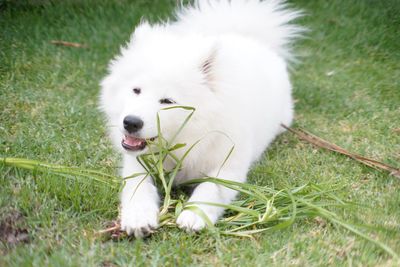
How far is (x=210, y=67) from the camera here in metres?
2.78

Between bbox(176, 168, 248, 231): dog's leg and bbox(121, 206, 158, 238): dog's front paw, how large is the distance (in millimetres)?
128

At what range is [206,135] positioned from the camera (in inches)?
110

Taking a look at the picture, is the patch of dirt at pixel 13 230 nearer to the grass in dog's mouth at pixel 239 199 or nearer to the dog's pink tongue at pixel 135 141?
the grass in dog's mouth at pixel 239 199

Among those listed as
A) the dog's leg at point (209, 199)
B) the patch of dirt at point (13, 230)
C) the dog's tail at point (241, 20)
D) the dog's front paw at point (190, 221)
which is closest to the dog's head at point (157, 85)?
the dog's leg at point (209, 199)

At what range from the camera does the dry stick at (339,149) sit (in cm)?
317

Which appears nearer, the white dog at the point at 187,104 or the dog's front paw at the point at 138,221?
the dog's front paw at the point at 138,221

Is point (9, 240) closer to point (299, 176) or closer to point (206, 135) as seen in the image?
point (206, 135)

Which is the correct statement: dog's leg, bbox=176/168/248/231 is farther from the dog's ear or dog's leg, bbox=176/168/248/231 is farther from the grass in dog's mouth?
the dog's ear

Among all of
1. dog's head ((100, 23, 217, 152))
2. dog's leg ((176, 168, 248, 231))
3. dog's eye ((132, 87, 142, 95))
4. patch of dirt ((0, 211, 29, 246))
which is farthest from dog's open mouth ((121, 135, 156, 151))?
patch of dirt ((0, 211, 29, 246))

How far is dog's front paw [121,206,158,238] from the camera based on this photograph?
241 cm

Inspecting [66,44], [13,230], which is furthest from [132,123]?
[66,44]

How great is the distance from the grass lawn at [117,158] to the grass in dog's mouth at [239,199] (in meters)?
0.05

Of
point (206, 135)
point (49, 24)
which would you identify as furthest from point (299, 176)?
point (49, 24)

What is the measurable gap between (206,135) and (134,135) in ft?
1.30
